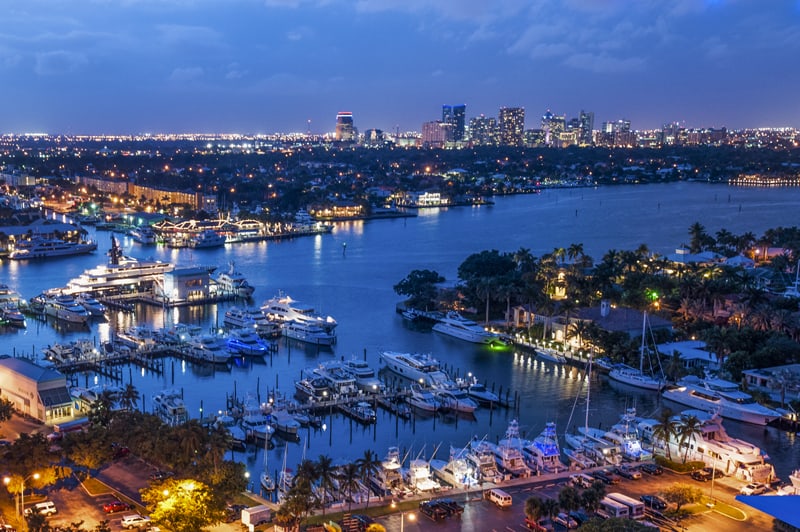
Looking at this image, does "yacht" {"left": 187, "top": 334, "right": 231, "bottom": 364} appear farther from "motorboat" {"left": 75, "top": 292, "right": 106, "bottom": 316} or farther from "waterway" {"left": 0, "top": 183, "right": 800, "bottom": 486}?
"motorboat" {"left": 75, "top": 292, "right": 106, "bottom": 316}

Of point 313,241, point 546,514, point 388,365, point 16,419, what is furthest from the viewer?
point 313,241

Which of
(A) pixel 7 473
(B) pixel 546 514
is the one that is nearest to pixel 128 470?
(A) pixel 7 473

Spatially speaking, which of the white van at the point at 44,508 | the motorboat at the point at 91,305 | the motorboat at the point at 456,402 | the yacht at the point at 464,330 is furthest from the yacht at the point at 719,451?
the motorboat at the point at 91,305

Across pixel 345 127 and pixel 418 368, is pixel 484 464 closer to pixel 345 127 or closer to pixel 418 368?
pixel 418 368

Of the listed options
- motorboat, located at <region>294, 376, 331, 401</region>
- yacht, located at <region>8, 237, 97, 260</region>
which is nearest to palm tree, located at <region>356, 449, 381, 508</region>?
motorboat, located at <region>294, 376, 331, 401</region>

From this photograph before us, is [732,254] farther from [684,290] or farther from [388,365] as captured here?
[388,365]
